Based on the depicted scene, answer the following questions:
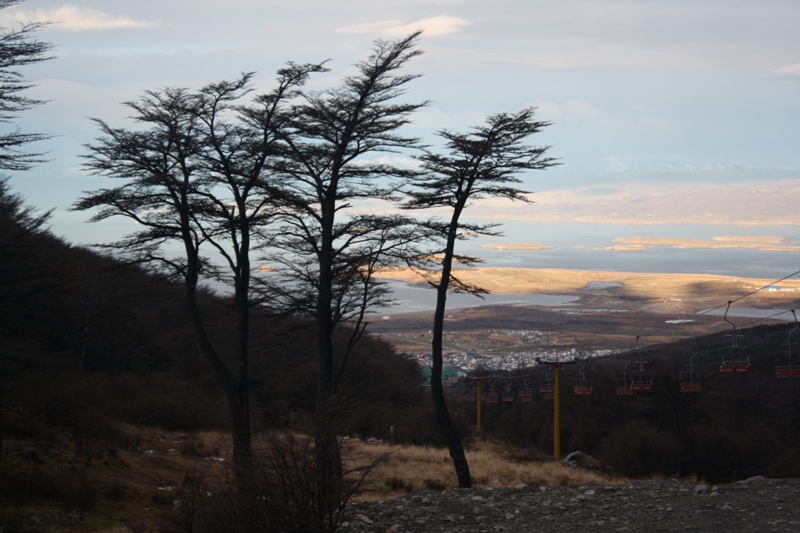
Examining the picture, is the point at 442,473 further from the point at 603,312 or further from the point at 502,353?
the point at 603,312

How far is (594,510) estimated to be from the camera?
10805 mm

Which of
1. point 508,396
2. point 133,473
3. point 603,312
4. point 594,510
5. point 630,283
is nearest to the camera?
point 594,510

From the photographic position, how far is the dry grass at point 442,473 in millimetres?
15484

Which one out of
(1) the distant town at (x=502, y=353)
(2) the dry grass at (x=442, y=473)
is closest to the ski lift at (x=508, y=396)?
(2) the dry grass at (x=442, y=473)

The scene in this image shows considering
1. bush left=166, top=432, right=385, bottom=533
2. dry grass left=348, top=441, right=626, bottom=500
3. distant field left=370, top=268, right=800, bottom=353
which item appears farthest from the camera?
distant field left=370, top=268, right=800, bottom=353

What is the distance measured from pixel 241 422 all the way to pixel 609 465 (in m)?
16.2

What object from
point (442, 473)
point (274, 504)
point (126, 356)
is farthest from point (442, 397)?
point (126, 356)

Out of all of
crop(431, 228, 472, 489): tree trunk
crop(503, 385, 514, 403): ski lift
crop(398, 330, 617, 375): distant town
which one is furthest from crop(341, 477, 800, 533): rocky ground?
crop(398, 330, 617, 375): distant town

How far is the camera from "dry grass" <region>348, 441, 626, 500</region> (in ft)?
50.8

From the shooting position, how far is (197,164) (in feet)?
47.6

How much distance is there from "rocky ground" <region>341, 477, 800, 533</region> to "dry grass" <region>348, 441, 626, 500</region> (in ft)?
7.46

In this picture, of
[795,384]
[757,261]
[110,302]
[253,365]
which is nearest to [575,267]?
[757,261]

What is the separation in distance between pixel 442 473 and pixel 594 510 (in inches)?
287

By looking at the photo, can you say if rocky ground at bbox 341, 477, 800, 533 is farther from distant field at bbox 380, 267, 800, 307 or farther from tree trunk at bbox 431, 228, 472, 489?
distant field at bbox 380, 267, 800, 307
